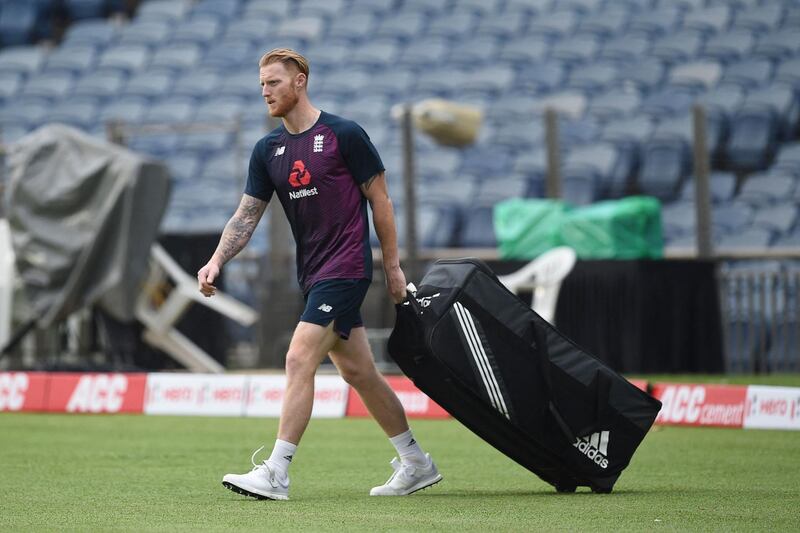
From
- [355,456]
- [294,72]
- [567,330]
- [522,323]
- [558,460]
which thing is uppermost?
[294,72]

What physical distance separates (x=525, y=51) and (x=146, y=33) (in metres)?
8.08

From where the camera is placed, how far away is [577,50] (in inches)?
865

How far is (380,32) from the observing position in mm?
24484

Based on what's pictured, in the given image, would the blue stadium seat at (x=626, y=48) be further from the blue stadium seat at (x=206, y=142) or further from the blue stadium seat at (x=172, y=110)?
the blue stadium seat at (x=172, y=110)

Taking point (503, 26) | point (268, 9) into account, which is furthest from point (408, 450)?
point (268, 9)

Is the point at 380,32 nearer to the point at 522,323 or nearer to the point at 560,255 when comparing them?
the point at 560,255

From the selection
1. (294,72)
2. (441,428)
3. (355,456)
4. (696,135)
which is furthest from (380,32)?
(294,72)

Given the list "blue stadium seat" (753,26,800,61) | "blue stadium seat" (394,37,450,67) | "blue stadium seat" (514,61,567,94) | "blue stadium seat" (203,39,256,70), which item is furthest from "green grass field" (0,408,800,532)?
"blue stadium seat" (203,39,256,70)

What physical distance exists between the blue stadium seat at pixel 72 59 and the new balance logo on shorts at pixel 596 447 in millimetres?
21873

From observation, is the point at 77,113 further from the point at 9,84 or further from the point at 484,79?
the point at 484,79

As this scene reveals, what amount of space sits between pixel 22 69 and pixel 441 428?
60.8ft

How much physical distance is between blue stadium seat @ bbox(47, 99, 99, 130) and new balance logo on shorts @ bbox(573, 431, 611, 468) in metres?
19.5

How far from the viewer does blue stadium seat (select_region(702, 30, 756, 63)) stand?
20.3 meters

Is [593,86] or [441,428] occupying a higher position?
[593,86]
